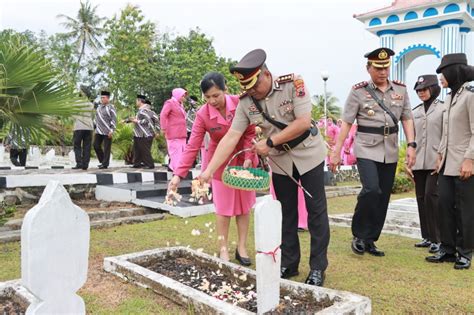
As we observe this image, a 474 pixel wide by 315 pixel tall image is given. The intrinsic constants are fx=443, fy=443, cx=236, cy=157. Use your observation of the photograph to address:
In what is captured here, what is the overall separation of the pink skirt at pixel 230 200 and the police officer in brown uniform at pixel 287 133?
2.11 ft

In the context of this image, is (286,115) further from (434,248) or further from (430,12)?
(430,12)

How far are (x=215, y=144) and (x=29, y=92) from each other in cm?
172

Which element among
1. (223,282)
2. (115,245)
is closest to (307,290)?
(223,282)

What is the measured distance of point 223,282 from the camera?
310cm

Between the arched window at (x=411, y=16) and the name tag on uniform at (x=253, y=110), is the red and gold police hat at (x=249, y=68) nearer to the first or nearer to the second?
the name tag on uniform at (x=253, y=110)

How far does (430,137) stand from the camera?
4.52 m

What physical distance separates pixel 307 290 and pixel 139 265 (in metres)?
1.43

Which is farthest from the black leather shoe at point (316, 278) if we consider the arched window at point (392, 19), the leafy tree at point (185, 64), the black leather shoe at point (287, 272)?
the leafy tree at point (185, 64)

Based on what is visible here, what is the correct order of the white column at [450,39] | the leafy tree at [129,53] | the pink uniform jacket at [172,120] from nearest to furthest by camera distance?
the pink uniform jacket at [172,120]
the white column at [450,39]
the leafy tree at [129,53]

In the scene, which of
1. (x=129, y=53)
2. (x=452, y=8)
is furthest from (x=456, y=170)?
(x=129, y=53)

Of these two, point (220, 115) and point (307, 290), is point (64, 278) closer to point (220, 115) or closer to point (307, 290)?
point (307, 290)

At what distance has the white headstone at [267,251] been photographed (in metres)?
2.36

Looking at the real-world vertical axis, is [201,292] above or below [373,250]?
above

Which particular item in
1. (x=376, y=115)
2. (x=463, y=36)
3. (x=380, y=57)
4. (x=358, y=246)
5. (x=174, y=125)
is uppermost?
(x=463, y=36)
